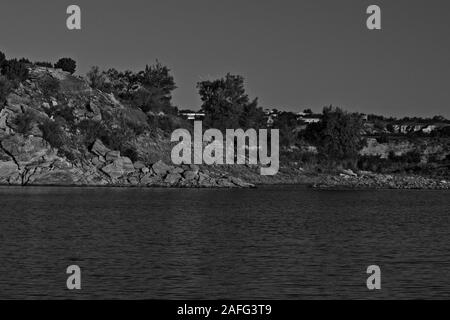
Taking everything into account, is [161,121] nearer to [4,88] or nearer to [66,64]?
[66,64]

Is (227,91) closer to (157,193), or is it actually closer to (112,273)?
(157,193)

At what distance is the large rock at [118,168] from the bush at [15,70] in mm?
16987

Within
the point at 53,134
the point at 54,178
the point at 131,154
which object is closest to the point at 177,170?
the point at 131,154

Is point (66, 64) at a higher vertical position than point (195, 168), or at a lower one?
higher

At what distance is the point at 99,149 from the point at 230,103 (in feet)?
167

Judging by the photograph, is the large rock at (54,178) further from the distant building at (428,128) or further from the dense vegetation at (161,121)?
the distant building at (428,128)

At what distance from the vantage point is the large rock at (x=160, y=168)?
9924 centimetres

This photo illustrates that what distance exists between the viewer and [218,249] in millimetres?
39906

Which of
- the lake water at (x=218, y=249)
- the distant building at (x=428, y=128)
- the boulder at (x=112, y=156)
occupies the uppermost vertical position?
the distant building at (x=428, y=128)

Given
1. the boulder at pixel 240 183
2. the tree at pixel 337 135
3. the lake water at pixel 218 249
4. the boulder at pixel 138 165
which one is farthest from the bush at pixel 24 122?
the tree at pixel 337 135

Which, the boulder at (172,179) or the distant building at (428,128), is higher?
the distant building at (428,128)

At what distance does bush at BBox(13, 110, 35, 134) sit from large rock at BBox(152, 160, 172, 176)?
13.4 metres

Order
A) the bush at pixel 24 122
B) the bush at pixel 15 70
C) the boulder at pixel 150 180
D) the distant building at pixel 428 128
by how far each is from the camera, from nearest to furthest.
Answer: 1. the bush at pixel 24 122
2. the boulder at pixel 150 180
3. the bush at pixel 15 70
4. the distant building at pixel 428 128

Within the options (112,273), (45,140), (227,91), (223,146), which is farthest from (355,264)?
(227,91)
